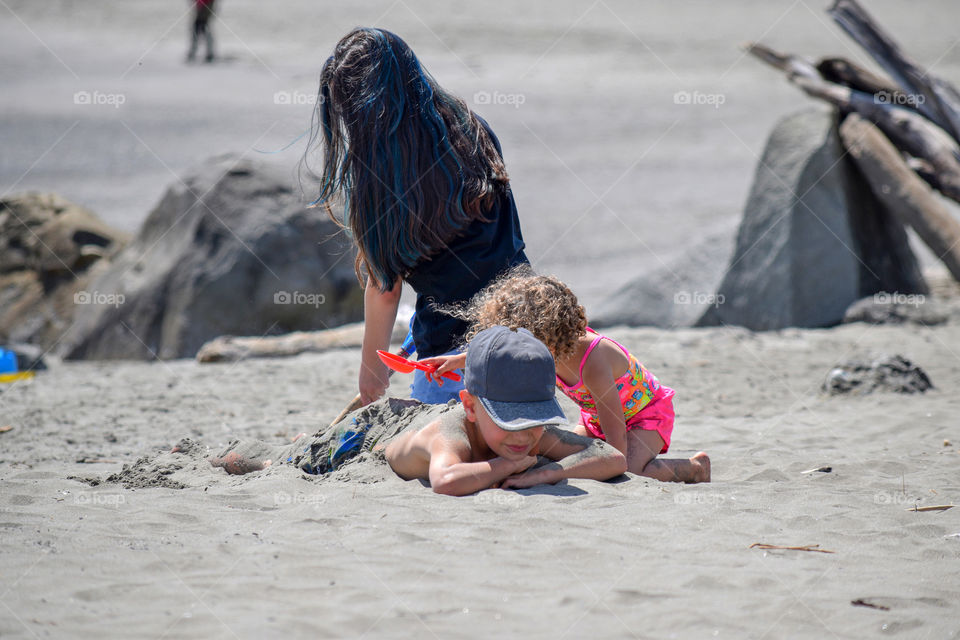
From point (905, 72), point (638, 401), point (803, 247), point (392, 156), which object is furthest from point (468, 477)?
point (905, 72)

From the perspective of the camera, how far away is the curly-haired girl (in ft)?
11.5

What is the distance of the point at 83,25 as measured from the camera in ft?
74.4

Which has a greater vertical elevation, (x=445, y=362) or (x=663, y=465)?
(x=445, y=362)

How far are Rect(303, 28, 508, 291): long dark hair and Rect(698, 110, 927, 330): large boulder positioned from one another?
15.4 feet

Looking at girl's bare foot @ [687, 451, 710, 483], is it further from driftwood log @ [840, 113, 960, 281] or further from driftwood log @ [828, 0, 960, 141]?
driftwood log @ [828, 0, 960, 141]

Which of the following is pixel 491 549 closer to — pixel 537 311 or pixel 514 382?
pixel 514 382

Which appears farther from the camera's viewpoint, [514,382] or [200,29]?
[200,29]

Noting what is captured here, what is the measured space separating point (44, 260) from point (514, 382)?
289 inches

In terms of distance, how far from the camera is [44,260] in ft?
29.9

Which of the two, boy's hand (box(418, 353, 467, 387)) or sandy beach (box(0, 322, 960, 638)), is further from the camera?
boy's hand (box(418, 353, 467, 387))

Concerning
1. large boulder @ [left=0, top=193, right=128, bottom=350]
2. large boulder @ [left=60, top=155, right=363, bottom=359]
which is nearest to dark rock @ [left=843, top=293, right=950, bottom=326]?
large boulder @ [left=60, top=155, right=363, bottom=359]

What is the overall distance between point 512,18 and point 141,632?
23.6 m

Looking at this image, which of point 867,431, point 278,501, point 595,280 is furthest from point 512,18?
point 278,501

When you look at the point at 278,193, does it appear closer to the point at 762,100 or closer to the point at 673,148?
the point at 673,148
